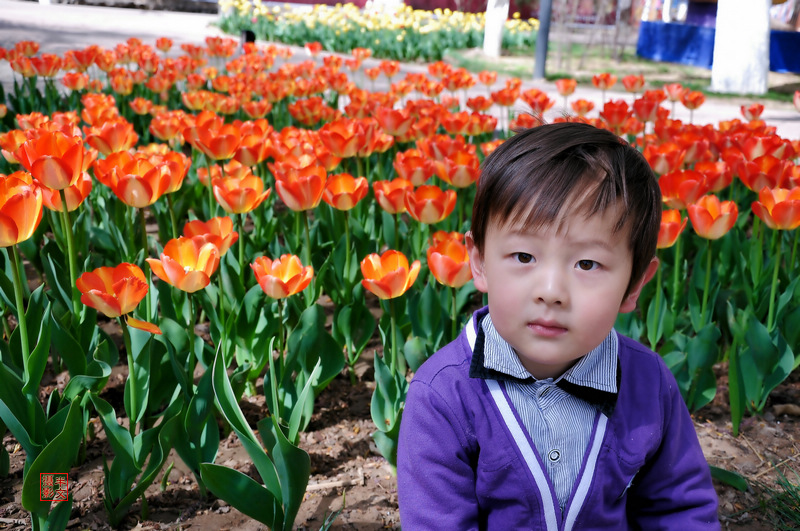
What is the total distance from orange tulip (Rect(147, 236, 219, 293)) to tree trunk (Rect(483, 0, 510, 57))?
41.6 ft

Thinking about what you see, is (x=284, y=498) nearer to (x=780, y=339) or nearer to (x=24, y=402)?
→ (x=24, y=402)

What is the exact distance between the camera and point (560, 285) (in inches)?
45.5

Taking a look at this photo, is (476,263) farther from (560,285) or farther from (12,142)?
(12,142)

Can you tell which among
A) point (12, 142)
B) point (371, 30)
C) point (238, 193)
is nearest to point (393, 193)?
point (238, 193)

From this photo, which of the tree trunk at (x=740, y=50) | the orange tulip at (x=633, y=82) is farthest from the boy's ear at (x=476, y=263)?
the tree trunk at (x=740, y=50)

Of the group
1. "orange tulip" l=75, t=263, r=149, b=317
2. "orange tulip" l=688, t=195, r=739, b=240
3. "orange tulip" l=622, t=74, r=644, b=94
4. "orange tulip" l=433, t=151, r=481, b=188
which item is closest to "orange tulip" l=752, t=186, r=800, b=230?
"orange tulip" l=688, t=195, r=739, b=240

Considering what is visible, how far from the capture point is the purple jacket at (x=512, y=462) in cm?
129

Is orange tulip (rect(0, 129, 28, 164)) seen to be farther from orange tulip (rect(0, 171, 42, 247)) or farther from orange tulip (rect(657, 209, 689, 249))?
orange tulip (rect(657, 209, 689, 249))

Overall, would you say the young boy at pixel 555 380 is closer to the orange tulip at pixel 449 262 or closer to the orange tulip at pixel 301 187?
the orange tulip at pixel 449 262

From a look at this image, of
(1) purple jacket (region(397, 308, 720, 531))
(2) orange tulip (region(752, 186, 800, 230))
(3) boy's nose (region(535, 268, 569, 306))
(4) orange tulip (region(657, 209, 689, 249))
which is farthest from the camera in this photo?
(2) orange tulip (region(752, 186, 800, 230))

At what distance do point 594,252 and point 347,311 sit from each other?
3.94 ft

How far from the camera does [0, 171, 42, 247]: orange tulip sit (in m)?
1.54

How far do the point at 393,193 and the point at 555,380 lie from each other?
3.83 feet

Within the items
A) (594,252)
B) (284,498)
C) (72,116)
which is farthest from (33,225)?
(72,116)
